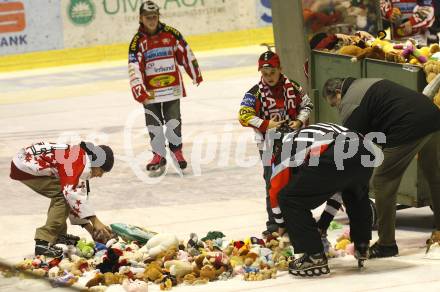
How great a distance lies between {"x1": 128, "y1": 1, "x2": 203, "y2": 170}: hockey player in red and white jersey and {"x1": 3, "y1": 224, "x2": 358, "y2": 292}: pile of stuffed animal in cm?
400

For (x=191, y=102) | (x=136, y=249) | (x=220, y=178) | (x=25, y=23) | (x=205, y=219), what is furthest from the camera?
(x=25, y=23)

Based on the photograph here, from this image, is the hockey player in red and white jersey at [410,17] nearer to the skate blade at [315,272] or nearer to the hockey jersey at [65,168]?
the hockey jersey at [65,168]

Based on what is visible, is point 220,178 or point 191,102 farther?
point 191,102

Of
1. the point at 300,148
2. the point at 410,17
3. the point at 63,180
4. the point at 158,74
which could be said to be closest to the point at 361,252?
the point at 300,148

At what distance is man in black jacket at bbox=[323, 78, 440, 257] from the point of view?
402 inches

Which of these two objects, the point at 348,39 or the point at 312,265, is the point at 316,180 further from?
the point at 348,39

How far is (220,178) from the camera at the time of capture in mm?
14523

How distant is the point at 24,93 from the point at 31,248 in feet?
34.8

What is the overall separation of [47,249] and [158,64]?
4.54 m

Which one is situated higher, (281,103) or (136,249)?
(281,103)

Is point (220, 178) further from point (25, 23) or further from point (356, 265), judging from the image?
point (25, 23)

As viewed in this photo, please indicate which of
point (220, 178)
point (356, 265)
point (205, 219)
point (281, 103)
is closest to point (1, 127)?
point (220, 178)

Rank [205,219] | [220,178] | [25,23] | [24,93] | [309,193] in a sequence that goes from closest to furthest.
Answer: [309,193], [205,219], [220,178], [24,93], [25,23]

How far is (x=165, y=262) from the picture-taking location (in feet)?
33.3
